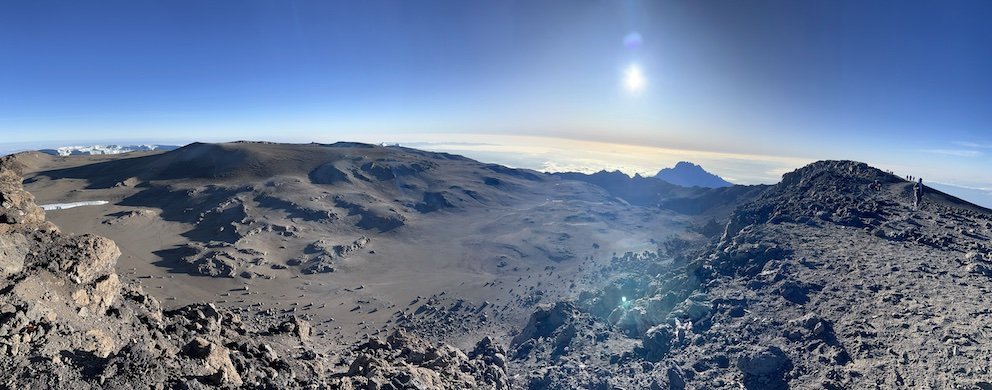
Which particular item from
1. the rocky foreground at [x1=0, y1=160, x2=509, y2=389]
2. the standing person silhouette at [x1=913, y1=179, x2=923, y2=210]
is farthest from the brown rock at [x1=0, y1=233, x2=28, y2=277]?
the standing person silhouette at [x1=913, y1=179, x2=923, y2=210]

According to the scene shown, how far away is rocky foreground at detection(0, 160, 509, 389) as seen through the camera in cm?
1012

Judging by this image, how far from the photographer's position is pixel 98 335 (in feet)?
39.7

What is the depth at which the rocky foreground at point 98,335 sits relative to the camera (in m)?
Result: 10.1

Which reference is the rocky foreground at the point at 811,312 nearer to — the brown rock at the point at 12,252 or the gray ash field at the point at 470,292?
the gray ash field at the point at 470,292

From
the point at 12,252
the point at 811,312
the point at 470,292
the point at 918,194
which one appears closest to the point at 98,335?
the point at 12,252

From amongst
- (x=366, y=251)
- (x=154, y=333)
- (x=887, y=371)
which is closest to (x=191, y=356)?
(x=154, y=333)

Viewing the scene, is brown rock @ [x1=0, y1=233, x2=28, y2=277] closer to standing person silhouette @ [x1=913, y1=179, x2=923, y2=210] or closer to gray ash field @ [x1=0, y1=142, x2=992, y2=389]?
gray ash field @ [x1=0, y1=142, x2=992, y2=389]

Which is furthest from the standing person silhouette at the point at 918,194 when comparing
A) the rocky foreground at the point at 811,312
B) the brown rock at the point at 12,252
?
the brown rock at the point at 12,252

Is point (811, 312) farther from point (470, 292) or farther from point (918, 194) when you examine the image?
point (470, 292)

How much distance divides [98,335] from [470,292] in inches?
1270

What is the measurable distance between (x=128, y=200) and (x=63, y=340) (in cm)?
6461

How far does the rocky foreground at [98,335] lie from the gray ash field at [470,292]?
0.06m

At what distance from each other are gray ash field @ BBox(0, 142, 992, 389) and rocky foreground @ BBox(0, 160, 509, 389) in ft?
0.19

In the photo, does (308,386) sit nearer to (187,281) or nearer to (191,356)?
(191,356)
